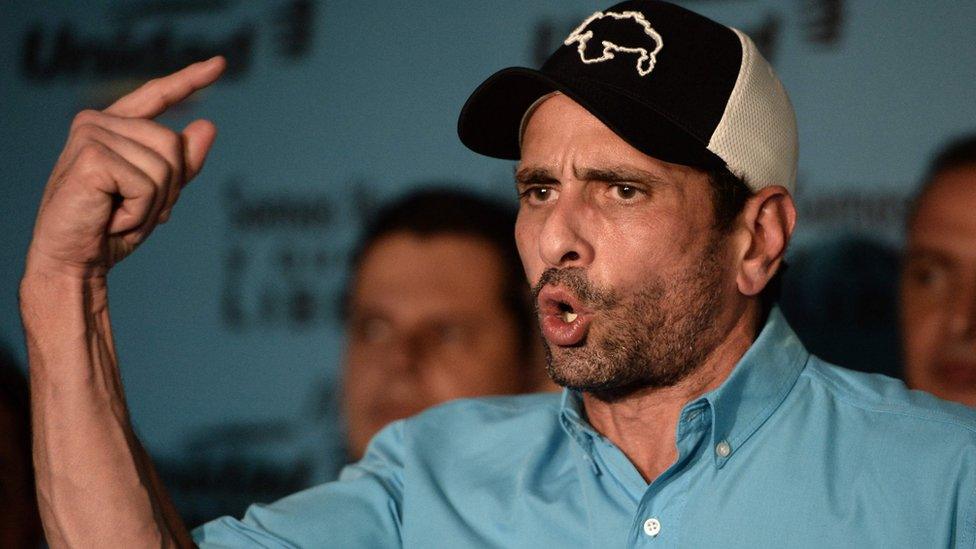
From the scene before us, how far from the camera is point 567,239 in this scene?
1550 millimetres

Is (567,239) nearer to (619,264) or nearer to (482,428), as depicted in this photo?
(619,264)

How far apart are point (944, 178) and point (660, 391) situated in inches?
35.1

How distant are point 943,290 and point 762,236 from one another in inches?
25.5

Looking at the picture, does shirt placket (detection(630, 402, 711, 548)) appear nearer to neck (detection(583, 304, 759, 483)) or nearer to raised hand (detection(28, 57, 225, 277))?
neck (detection(583, 304, 759, 483))

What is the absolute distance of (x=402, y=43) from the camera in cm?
277

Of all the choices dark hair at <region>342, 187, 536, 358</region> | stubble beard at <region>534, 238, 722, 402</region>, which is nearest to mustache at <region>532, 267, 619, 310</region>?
stubble beard at <region>534, 238, 722, 402</region>

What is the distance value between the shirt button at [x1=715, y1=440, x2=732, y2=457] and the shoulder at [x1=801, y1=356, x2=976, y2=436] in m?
0.16

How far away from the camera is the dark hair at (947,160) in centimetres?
216

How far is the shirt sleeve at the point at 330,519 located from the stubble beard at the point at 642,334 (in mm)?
327

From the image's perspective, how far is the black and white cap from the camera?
1.55 meters

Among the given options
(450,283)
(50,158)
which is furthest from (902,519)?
(50,158)

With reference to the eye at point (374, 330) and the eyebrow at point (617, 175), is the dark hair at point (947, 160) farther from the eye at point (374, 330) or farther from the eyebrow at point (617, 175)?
the eye at point (374, 330)

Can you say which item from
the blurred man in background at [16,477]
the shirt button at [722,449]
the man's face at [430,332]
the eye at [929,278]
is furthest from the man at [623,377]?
the blurred man in background at [16,477]

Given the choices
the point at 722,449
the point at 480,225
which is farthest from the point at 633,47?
the point at 480,225
